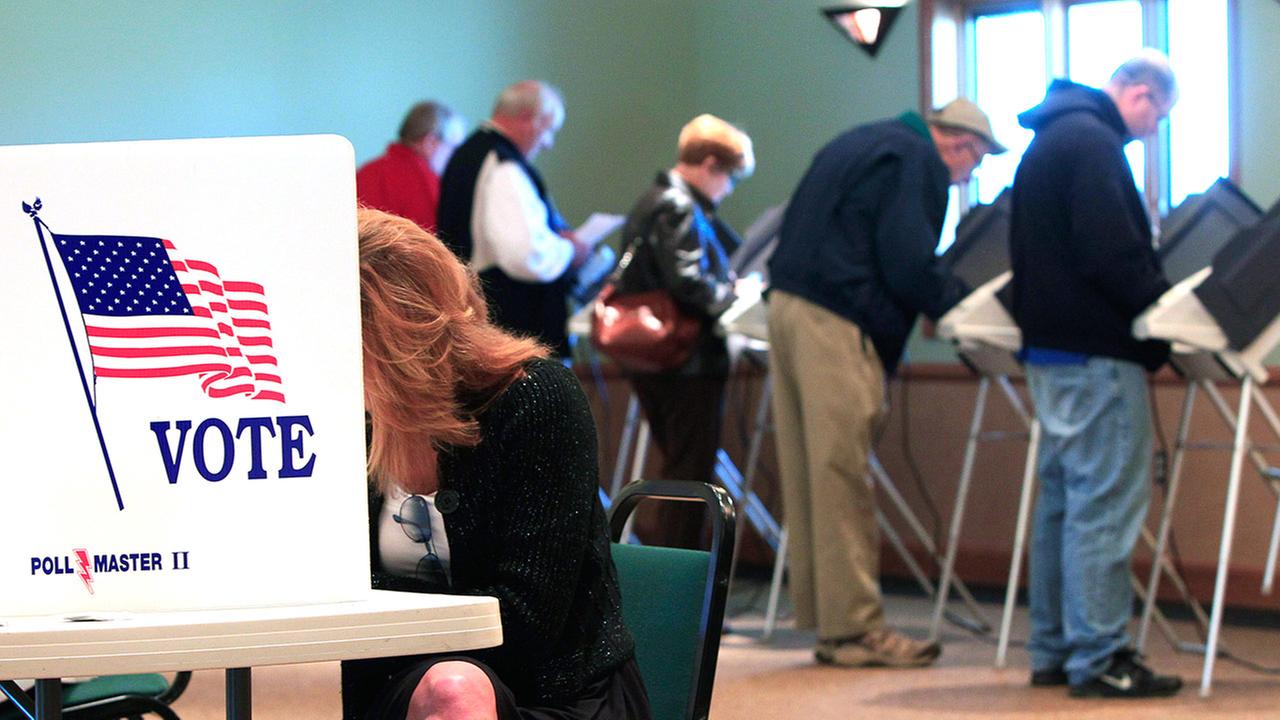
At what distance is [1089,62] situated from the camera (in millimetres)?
5953

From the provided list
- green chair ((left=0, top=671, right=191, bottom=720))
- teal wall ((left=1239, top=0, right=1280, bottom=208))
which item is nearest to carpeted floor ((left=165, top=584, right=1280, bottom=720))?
green chair ((left=0, top=671, right=191, bottom=720))

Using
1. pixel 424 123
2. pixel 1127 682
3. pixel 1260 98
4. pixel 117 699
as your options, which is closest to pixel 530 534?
pixel 117 699

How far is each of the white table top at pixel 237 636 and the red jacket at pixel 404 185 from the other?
409cm

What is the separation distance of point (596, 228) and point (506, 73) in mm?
1626

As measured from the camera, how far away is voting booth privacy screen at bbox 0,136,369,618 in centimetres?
124

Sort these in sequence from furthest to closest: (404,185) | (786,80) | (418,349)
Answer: (786,80), (404,185), (418,349)

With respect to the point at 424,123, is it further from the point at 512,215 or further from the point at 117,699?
the point at 117,699

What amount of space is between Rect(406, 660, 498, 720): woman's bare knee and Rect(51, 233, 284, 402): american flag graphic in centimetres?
33

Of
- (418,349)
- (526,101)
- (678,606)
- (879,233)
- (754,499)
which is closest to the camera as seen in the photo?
(418,349)

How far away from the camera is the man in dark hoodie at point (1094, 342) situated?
381 centimetres

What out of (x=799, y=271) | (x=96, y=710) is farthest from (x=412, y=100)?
(x=96, y=710)

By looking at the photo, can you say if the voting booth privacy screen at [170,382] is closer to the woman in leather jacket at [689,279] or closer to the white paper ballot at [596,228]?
the woman in leather jacket at [689,279]

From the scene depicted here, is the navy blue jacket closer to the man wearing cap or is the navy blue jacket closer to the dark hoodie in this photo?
the man wearing cap

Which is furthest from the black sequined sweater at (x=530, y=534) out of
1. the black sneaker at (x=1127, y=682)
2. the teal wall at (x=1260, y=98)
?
the teal wall at (x=1260, y=98)
